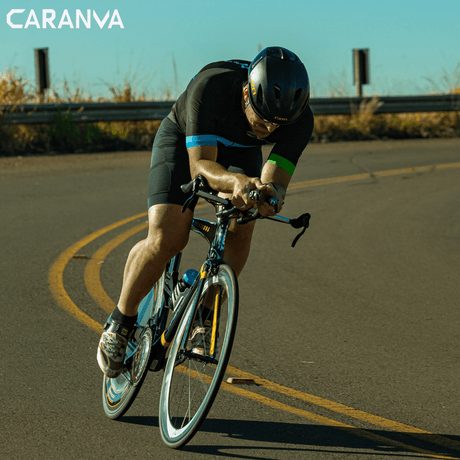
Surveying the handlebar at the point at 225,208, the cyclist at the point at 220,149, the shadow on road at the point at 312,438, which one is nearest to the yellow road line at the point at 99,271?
the cyclist at the point at 220,149

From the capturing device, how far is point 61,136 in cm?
1573

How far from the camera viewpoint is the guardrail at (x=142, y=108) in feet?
50.0

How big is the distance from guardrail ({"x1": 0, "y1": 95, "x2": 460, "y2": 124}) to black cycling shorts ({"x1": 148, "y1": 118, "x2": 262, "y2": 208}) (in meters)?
11.6

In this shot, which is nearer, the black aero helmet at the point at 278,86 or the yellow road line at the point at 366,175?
the black aero helmet at the point at 278,86

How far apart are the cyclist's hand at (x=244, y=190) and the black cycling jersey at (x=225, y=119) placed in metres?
0.50

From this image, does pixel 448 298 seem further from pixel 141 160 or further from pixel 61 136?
pixel 61 136

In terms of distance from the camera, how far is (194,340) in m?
3.62

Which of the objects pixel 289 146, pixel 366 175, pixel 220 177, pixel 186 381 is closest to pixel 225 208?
pixel 220 177

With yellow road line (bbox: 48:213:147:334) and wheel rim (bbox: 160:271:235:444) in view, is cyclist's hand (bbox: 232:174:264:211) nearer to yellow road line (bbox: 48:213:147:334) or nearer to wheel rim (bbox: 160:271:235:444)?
wheel rim (bbox: 160:271:235:444)

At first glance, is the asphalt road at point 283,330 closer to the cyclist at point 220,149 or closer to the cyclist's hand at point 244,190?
the cyclist at point 220,149

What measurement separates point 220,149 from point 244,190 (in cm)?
96

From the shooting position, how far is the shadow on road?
11.9ft

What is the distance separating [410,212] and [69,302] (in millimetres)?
5691

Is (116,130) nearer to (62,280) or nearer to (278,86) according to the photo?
(62,280)
